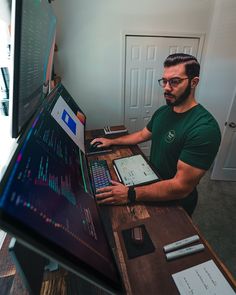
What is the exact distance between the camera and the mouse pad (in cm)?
68

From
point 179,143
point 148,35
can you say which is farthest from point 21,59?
point 148,35

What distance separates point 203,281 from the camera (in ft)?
1.92

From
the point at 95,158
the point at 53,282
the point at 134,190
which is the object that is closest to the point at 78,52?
the point at 95,158

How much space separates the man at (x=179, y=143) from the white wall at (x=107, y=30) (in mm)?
1224

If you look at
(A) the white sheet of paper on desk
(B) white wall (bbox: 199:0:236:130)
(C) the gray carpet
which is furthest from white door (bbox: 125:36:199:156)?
(A) the white sheet of paper on desk

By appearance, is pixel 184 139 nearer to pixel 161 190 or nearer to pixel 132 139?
pixel 161 190

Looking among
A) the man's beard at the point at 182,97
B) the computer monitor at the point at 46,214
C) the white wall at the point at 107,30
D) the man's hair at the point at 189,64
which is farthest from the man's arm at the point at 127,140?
the white wall at the point at 107,30

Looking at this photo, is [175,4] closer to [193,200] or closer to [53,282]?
[193,200]

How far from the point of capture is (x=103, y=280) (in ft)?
1.14

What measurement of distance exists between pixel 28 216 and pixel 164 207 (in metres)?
0.75

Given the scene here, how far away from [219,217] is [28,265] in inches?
83.0

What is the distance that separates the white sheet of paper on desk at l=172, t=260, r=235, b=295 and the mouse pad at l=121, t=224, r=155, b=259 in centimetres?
12

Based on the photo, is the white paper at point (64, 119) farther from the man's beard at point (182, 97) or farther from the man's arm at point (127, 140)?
the man's beard at point (182, 97)

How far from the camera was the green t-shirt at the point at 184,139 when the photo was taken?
0.97m
